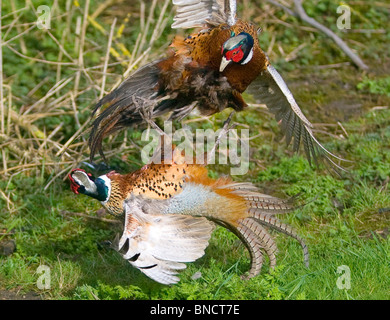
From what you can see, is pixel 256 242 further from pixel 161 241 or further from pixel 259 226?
pixel 161 241

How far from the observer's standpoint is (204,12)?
199 inches

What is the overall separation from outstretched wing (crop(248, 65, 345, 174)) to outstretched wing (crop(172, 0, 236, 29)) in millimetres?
481

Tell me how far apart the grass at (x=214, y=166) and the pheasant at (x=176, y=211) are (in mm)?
196

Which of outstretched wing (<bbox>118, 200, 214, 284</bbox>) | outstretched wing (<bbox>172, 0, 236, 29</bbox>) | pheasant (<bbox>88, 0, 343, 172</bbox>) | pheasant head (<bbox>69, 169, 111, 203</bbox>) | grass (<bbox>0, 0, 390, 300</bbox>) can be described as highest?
outstretched wing (<bbox>172, 0, 236, 29</bbox>)

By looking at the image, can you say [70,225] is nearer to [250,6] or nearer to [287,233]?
[287,233]

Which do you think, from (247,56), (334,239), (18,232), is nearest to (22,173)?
(18,232)

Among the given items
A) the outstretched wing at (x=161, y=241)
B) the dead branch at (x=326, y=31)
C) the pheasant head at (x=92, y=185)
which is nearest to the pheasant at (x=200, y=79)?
the pheasant head at (x=92, y=185)

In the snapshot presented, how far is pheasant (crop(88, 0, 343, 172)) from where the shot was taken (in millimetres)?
4816

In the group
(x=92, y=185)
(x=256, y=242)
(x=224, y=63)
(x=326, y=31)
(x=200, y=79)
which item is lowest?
(x=256, y=242)

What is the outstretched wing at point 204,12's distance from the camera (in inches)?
196

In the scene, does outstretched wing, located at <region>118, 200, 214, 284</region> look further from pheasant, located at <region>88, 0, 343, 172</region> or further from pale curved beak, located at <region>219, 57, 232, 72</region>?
pale curved beak, located at <region>219, 57, 232, 72</region>

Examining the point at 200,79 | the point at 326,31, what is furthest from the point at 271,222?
the point at 326,31

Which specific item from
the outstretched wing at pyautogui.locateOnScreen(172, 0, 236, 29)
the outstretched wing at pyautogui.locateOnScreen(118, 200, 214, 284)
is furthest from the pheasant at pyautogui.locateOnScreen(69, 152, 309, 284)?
the outstretched wing at pyautogui.locateOnScreen(172, 0, 236, 29)

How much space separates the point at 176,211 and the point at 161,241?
0.34 metres
